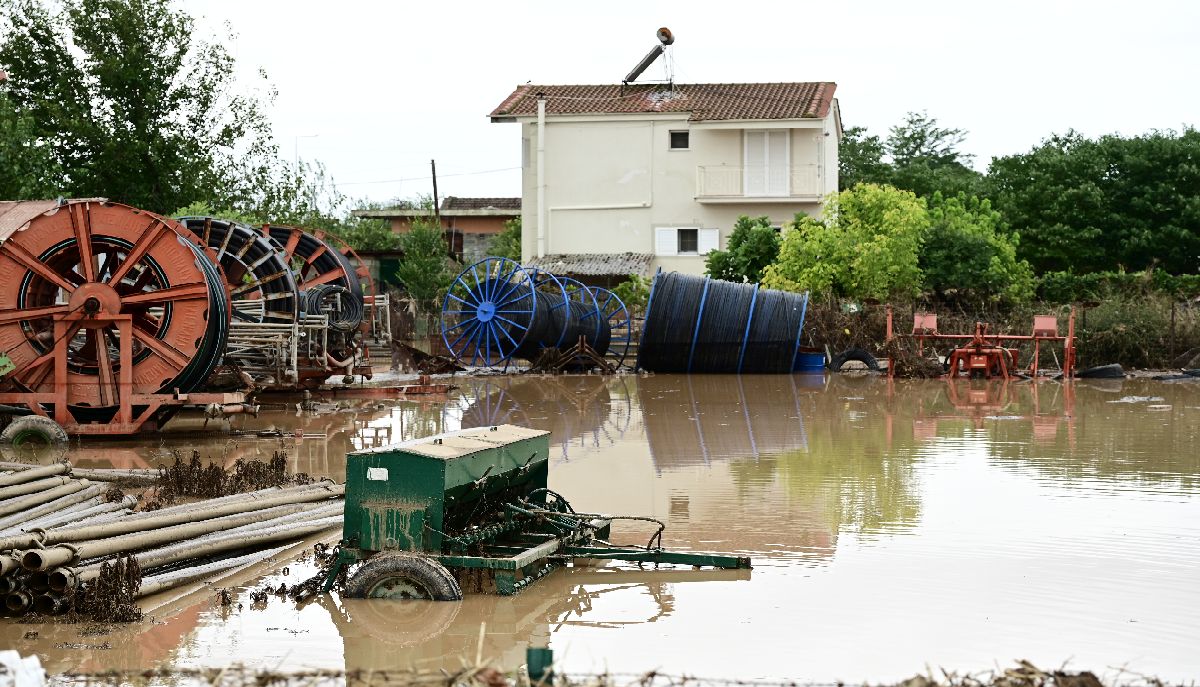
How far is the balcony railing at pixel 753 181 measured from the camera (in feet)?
144

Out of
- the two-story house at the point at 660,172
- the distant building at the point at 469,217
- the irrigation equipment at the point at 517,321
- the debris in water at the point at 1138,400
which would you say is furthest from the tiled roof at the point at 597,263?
the debris in water at the point at 1138,400

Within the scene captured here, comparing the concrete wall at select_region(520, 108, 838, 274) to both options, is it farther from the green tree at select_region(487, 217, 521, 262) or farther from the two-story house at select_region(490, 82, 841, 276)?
the green tree at select_region(487, 217, 521, 262)

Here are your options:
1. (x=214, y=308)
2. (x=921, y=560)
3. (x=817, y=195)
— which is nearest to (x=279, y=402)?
(x=214, y=308)

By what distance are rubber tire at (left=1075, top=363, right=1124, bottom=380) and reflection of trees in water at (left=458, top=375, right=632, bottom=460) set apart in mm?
9392

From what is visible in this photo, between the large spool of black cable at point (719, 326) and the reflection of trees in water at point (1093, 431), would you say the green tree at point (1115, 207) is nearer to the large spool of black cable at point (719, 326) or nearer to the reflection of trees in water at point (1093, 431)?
the large spool of black cable at point (719, 326)

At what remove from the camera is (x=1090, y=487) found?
1326 cm

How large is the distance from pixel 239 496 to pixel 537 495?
246cm

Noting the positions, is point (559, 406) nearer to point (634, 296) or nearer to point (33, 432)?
point (33, 432)

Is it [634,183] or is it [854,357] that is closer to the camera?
[854,357]

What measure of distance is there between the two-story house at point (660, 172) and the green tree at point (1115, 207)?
339 inches

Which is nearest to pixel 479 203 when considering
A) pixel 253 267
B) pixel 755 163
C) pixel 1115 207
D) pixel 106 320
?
pixel 755 163

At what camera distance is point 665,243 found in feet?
147

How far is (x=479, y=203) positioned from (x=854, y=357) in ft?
141

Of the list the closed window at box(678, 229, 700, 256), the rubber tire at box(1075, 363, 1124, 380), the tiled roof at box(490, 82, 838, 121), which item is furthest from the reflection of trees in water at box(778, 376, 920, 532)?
the tiled roof at box(490, 82, 838, 121)
